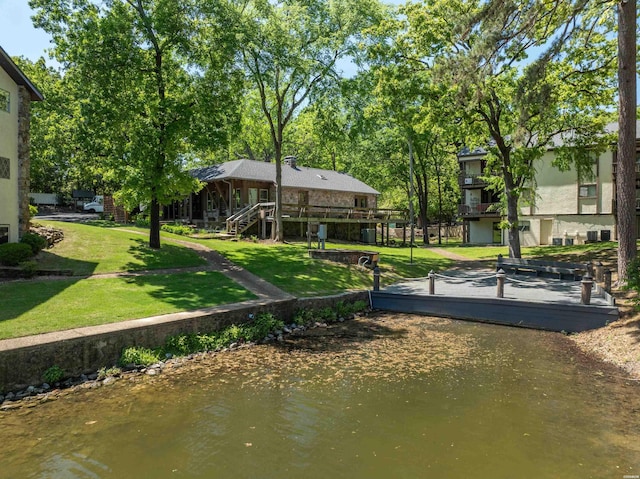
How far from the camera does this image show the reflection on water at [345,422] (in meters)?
5.64

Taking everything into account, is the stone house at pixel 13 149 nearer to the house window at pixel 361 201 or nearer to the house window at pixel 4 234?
the house window at pixel 4 234

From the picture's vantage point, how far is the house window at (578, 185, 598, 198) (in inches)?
1326

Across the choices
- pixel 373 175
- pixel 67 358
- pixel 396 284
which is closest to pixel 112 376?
pixel 67 358

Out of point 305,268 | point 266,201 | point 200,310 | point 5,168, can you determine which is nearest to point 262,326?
point 200,310

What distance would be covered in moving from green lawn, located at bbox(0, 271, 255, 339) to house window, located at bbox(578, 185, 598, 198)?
30649mm

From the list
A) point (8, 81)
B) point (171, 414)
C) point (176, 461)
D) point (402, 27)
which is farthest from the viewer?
point (402, 27)

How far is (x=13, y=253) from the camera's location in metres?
14.6

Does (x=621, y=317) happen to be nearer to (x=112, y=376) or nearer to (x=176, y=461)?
(x=176, y=461)

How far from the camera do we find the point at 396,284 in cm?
1847

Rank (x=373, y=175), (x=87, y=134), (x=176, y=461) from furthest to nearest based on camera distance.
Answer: (x=373, y=175), (x=87, y=134), (x=176, y=461)

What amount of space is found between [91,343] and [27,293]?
4.55 m

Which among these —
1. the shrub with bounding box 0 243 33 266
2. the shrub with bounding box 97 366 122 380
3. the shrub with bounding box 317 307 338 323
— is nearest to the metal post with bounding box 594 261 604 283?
the shrub with bounding box 317 307 338 323

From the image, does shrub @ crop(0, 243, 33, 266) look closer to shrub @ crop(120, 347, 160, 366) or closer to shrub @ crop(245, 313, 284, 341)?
shrub @ crop(120, 347, 160, 366)

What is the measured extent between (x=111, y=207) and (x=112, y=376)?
Answer: 30543 mm
